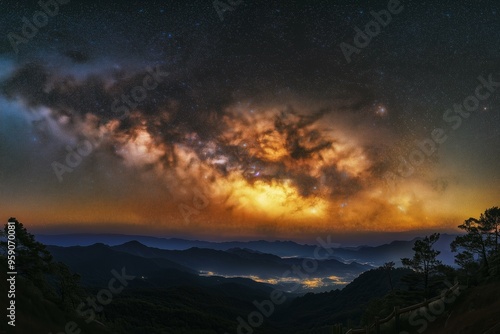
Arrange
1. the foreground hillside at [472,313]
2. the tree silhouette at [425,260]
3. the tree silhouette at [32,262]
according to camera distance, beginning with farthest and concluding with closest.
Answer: the tree silhouette at [425,260] < the tree silhouette at [32,262] < the foreground hillside at [472,313]

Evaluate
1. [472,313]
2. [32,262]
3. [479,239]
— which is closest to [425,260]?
Result: [479,239]

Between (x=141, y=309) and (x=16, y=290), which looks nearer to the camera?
(x=16, y=290)

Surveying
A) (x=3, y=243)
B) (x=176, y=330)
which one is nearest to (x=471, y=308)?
(x=3, y=243)

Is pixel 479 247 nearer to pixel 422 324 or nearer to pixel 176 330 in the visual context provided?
pixel 422 324

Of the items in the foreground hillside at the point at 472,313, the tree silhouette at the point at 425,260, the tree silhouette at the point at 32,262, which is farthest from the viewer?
the tree silhouette at the point at 425,260

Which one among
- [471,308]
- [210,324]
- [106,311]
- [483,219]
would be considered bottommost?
[210,324]

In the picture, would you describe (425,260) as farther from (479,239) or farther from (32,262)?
(32,262)

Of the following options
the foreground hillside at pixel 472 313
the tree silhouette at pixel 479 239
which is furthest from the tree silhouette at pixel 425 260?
the foreground hillside at pixel 472 313

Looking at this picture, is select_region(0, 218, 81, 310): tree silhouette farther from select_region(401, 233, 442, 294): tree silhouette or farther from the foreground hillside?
select_region(401, 233, 442, 294): tree silhouette

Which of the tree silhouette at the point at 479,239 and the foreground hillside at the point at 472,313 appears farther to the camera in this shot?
the tree silhouette at the point at 479,239

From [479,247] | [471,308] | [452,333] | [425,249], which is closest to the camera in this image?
[452,333]

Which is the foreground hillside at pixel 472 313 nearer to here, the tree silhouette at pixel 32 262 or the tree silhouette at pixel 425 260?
the tree silhouette at pixel 425 260
